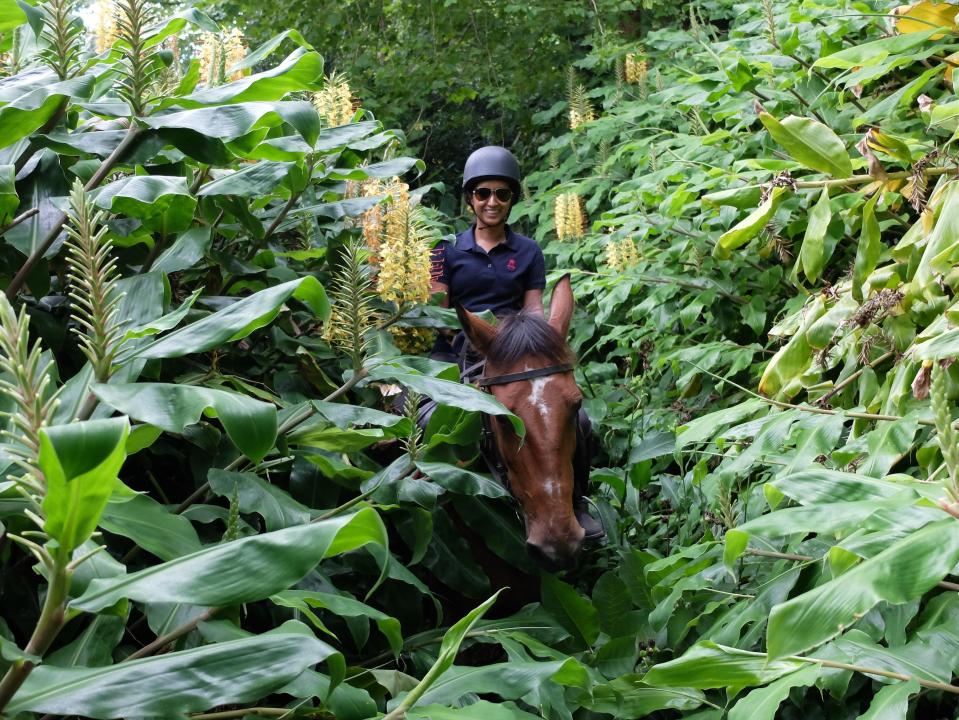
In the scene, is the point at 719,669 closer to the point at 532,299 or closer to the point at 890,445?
the point at 890,445

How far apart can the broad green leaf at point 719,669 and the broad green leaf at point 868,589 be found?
40 cm

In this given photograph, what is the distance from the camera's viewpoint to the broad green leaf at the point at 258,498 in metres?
2.39

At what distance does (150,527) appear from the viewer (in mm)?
1856

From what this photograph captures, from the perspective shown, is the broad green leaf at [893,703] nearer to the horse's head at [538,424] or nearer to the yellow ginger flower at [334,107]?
the horse's head at [538,424]

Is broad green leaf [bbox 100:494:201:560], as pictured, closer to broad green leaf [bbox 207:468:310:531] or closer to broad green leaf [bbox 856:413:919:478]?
broad green leaf [bbox 207:468:310:531]

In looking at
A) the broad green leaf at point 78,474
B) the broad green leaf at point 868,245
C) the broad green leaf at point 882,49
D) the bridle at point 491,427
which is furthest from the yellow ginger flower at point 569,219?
the broad green leaf at point 78,474

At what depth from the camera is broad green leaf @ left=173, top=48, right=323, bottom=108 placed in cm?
233

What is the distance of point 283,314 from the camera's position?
3.35m

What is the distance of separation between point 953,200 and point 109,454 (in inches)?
79.6

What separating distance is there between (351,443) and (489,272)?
2212 mm

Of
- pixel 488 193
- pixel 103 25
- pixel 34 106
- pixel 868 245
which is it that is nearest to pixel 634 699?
pixel 868 245

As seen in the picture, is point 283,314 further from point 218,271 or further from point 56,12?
point 56,12

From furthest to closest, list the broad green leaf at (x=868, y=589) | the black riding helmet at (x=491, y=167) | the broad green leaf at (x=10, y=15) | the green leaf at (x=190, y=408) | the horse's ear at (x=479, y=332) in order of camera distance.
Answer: the black riding helmet at (x=491, y=167) → the horse's ear at (x=479, y=332) → the broad green leaf at (x=10, y=15) → the green leaf at (x=190, y=408) → the broad green leaf at (x=868, y=589)

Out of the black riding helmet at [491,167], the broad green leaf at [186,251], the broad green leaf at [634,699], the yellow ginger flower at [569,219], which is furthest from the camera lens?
the yellow ginger flower at [569,219]
